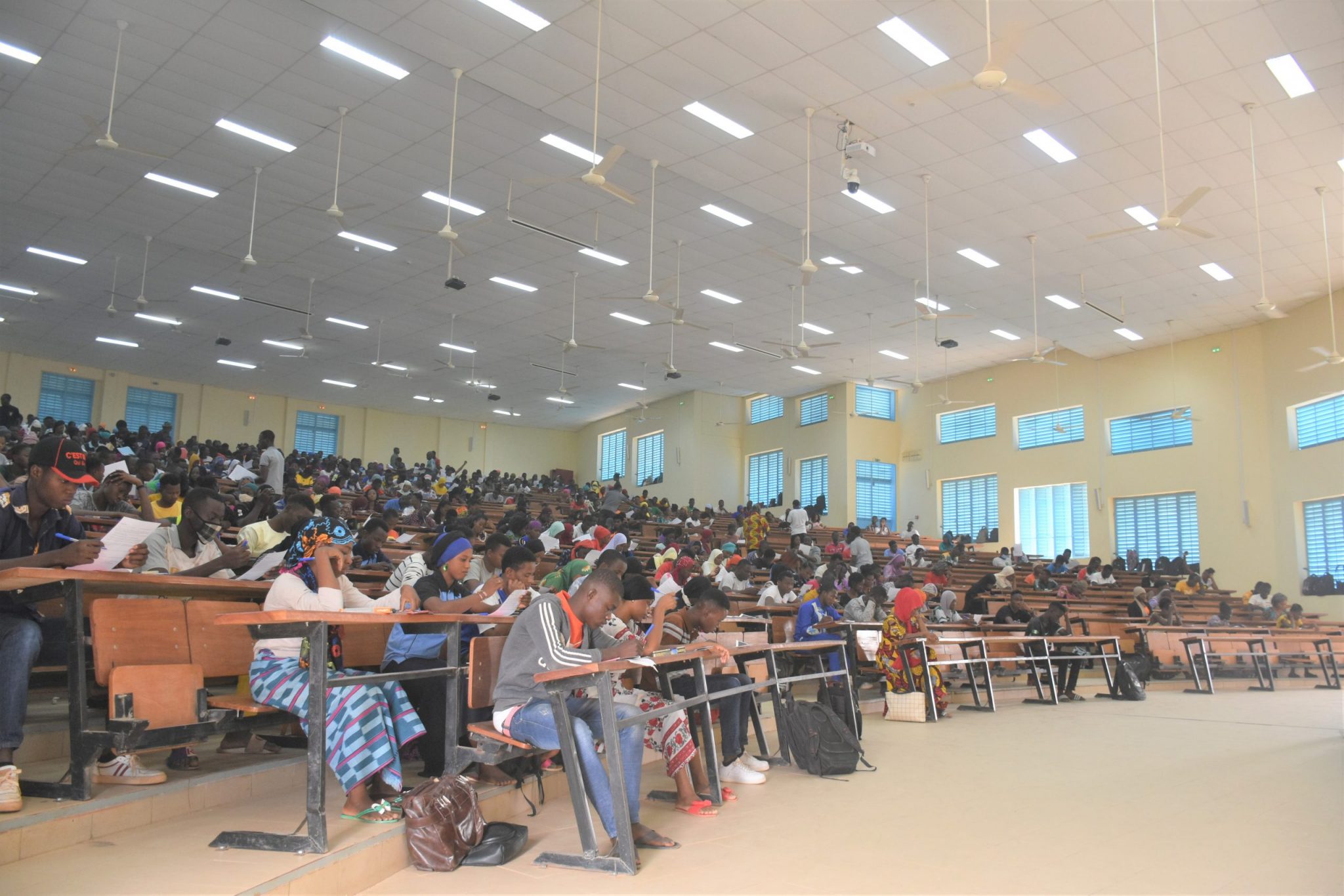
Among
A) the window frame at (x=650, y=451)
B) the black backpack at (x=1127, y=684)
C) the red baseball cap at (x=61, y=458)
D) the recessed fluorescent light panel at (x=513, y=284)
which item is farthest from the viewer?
the window frame at (x=650, y=451)

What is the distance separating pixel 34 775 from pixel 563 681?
1.83 metres

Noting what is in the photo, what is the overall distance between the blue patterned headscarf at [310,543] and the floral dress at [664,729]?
1138 mm

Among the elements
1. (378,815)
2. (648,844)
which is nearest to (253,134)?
(378,815)

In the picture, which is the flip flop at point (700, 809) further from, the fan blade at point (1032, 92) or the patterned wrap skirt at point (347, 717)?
the fan blade at point (1032, 92)

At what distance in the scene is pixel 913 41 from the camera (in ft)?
27.1

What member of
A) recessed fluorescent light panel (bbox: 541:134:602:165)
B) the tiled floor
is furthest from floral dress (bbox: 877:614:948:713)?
recessed fluorescent light panel (bbox: 541:134:602:165)

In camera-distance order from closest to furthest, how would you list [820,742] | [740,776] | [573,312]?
[740,776] → [820,742] → [573,312]

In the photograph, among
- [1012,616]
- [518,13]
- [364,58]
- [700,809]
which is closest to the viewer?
[700,809]

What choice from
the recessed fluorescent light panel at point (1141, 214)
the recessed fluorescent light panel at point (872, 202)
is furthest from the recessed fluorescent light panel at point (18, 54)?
the recessed fluorescent light panel at point (1141, 214)

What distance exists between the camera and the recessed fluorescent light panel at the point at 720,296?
50.5 ft

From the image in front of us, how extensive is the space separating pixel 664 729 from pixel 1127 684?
20.6 ft

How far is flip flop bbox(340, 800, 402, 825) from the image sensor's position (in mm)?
3043

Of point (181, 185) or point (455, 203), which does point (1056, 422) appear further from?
point (181, 185)

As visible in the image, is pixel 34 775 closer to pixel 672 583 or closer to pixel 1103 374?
pixel 672 583
